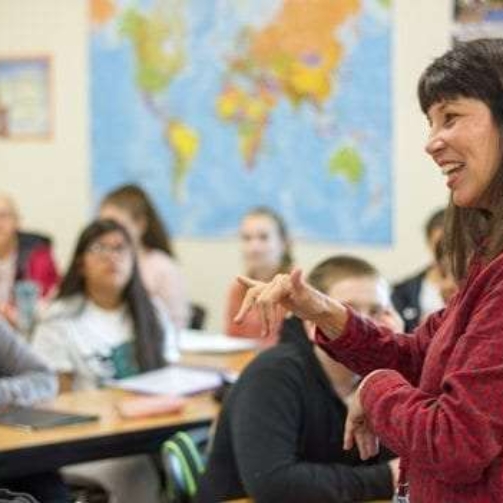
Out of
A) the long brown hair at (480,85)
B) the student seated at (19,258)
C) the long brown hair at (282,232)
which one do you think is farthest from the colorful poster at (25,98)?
the long brown hair at (480,85)

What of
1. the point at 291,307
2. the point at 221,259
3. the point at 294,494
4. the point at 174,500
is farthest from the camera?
the point at 221,259

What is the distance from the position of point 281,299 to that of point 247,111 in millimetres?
4764

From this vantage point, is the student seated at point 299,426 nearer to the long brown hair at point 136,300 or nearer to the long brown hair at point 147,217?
the long brown hair at point 136,300

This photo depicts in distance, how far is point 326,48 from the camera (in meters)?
6.20

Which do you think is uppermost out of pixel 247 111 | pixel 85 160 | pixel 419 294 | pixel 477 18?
pixel 477 18

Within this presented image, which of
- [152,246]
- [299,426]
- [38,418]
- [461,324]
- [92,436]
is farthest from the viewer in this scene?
[152,246]

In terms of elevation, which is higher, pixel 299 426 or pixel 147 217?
pixel 147 217

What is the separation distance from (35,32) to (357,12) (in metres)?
2.38

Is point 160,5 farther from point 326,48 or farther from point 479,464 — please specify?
point 479,464

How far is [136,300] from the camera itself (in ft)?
15.5

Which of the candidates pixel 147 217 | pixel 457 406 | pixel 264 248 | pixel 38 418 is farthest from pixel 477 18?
pixel 457 406

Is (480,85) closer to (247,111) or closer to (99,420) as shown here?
(99,420)

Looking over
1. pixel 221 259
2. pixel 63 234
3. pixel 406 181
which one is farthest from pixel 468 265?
pixel 63 234

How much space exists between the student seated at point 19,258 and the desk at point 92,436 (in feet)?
7.21
